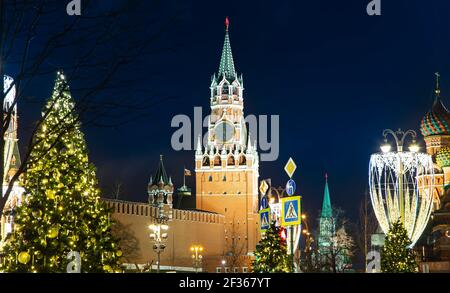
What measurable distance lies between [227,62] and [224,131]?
1031 centimetres

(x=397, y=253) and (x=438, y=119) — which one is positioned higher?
(x=438, y=119)

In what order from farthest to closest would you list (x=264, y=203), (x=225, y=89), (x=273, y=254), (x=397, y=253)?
(x=225, y=89)
(x=264, y=203)
(x=397, y=253)
(x=273, y=254)

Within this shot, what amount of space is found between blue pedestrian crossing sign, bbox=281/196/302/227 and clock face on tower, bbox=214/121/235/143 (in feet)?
233

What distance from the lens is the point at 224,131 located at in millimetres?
94375

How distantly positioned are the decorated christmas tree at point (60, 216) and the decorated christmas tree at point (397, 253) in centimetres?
1387

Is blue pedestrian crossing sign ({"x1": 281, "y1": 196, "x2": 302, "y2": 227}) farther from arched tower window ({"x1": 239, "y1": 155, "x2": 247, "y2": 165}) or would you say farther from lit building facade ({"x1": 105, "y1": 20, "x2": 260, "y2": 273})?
arched tower window ({"x1": 239, "y1": 155, "x2": 247, "y2": 165})

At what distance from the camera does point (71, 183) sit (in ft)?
56.4

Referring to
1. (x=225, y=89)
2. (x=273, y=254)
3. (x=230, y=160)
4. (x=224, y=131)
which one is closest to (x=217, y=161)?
(x=230, y=160)

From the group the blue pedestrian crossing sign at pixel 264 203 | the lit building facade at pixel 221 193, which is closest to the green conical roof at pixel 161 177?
the lit building facade at pixel 221 193

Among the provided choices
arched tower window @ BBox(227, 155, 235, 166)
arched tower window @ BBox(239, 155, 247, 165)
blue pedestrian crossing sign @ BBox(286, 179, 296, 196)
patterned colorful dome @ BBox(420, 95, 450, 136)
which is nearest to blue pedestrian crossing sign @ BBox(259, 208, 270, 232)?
blue pedestrian crossing sign @ BBox(286, 179, 296, 196)

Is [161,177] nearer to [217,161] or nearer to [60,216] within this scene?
[217,161]

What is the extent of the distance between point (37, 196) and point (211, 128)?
7825 cm
